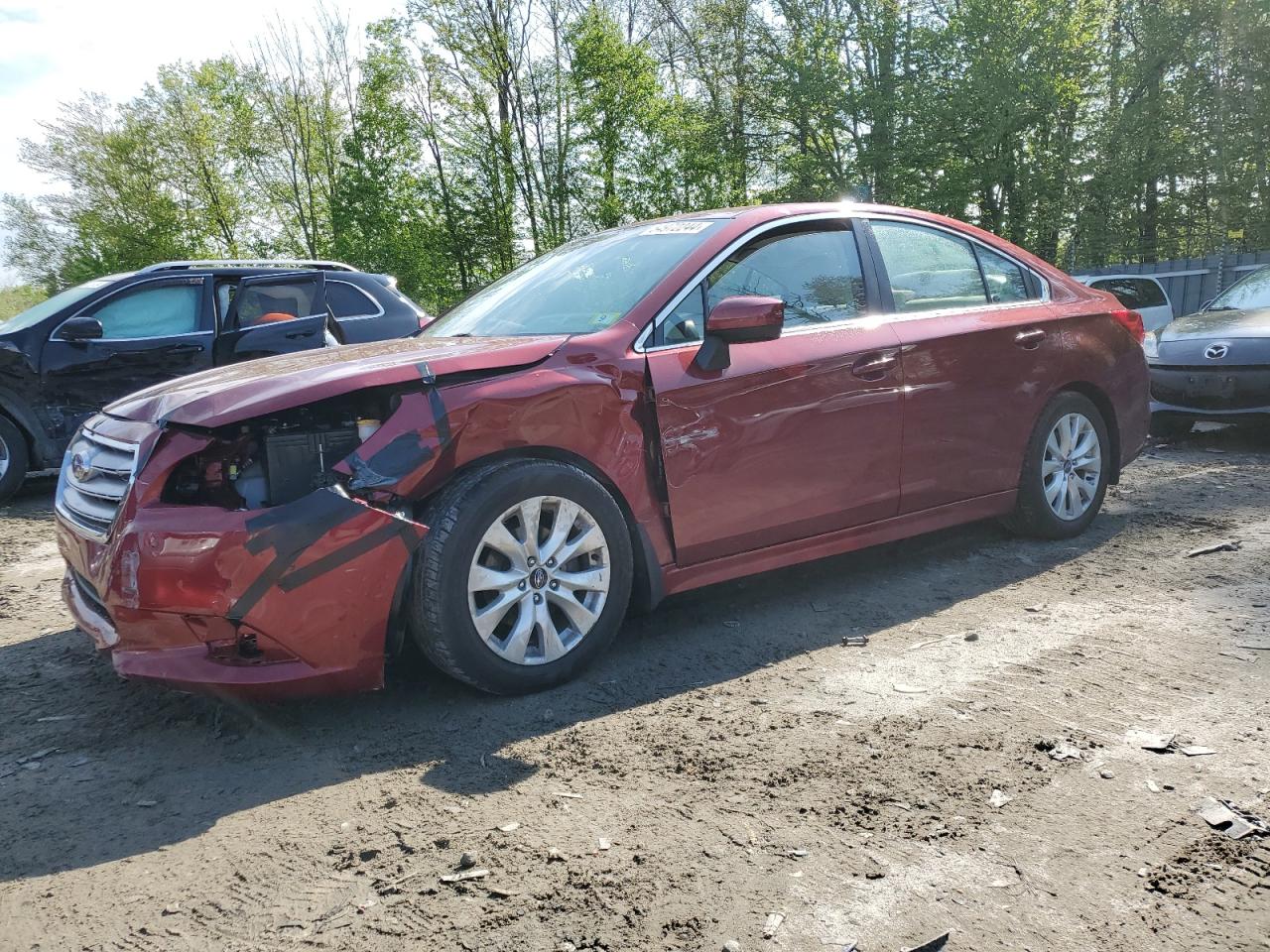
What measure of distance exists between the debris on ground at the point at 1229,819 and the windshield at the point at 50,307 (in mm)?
7993

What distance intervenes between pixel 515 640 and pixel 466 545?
0.38m

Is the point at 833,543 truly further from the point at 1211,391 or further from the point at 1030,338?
the point at 1211,391

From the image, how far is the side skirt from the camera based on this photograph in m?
3.75

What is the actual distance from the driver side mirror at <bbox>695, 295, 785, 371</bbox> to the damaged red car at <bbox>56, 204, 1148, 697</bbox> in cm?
1

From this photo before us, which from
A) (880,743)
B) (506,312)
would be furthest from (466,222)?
(880,743)

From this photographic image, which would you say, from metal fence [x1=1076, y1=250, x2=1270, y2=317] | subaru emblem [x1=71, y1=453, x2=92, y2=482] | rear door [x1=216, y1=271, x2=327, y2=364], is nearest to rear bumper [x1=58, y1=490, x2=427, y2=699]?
subaru emblem [x1=71, y1=453, x2=92, y2=482]

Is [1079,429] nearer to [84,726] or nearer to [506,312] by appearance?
[506,312]

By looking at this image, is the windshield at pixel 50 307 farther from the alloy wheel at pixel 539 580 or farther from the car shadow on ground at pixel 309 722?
the alloy wheel at pixel 539 580

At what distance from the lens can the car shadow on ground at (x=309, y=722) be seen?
2.64 metres

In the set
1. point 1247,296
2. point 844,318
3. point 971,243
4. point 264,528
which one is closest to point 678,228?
point 844,318

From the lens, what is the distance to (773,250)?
414 centimetres

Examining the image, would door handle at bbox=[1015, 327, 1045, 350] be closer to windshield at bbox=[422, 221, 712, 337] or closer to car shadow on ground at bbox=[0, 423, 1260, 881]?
car shadow on ground at bbox=[0, 423, 1260, 881]

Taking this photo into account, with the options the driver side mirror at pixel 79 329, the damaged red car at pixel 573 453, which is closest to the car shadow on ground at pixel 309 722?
the damaged red car at pixel 573 453

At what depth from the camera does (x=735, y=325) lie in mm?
3621
